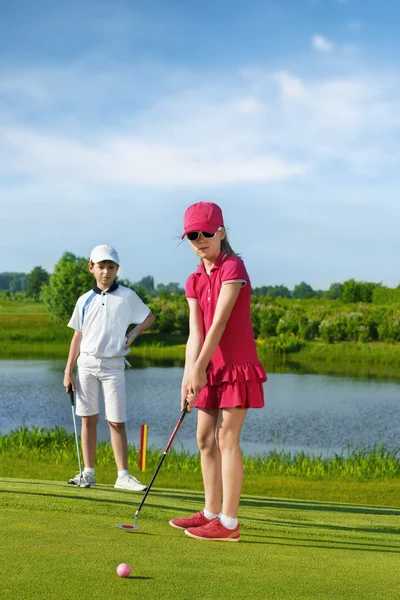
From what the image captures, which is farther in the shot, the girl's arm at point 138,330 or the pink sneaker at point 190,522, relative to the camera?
the girl's arm at point 138,330

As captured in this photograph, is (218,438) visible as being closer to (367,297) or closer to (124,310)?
(124,310)

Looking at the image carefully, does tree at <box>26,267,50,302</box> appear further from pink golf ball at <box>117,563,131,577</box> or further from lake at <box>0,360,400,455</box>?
pink golf ball at <box>117,563,131,577</box>

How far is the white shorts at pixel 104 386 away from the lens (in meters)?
6.04

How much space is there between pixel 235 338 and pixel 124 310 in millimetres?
2065

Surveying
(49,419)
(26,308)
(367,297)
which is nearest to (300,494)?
(49,419)

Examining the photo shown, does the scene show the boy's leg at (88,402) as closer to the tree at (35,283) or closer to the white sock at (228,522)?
the white sock at (228,522)

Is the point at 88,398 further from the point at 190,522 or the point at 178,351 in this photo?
the point at 178,351

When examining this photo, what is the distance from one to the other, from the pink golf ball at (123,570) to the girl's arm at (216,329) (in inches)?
44.7

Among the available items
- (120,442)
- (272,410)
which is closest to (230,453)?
(120,442)

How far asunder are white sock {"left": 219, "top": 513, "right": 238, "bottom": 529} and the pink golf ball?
104 cm

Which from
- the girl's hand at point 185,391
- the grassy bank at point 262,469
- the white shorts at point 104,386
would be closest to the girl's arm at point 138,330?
the white shorts at point 104,386

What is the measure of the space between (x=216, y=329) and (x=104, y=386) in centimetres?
228

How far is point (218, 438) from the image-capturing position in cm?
417

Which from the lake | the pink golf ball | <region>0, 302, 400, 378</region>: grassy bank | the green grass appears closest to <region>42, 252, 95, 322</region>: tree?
<region>0, 302, 400, 378</region>: grassy bank
